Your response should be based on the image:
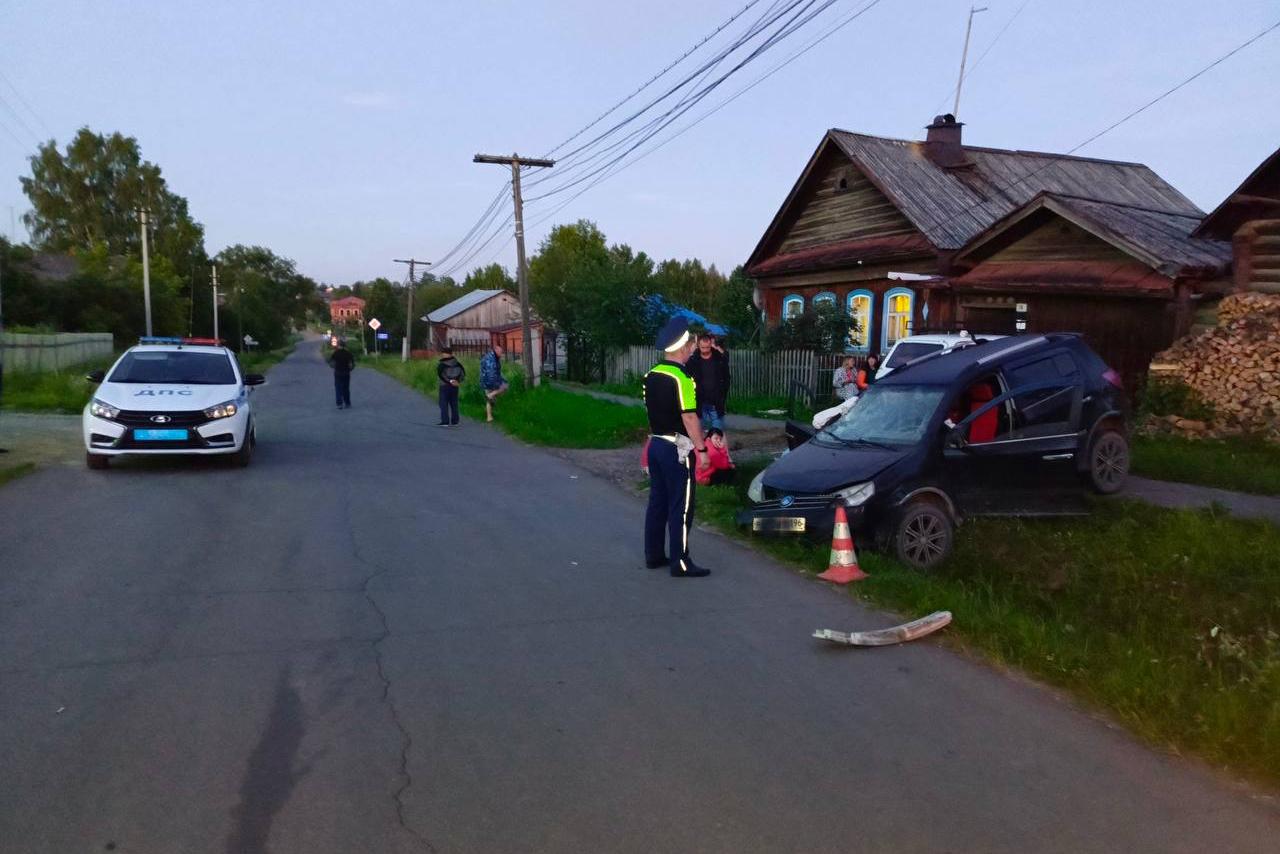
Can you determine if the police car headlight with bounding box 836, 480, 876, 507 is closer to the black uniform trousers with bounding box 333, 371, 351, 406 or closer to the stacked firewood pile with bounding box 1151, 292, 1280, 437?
the stacked firewood pile with bounding box 1151, 292, 1280, 437

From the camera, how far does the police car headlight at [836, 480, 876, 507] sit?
7.96 m

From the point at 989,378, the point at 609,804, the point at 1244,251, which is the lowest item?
the point at 609,804

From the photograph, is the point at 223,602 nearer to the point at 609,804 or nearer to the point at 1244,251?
the point at 609,804

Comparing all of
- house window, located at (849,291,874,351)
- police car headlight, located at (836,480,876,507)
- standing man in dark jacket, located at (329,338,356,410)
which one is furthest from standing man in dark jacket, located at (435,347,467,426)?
police car headlight, located at (836,480,876,507)

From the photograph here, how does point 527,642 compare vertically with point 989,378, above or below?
below

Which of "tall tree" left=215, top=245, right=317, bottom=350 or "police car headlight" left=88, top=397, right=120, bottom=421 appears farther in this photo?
"tall tree" left=215, top=245, right=317, bottom=350

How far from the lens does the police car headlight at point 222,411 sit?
40.5ft

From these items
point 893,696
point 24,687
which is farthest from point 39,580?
point 893,696

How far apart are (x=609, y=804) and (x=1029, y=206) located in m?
15.9

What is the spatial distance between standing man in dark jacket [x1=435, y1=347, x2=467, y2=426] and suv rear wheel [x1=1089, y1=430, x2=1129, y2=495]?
12.6 meters

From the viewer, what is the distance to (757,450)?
50.9 feet

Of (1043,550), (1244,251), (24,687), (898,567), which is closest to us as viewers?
(24,687)

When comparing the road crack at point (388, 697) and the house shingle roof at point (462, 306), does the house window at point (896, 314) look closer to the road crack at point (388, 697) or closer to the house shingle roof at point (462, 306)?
the road crack at point (388, 697)

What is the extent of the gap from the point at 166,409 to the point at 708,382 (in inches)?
261
